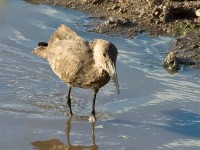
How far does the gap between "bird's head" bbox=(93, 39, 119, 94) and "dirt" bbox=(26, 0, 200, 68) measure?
2.70 m

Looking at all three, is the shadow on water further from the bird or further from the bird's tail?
the bird's tail

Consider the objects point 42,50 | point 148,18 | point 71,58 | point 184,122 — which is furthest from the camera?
point 148,18

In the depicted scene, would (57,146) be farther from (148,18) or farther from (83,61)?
(148,18)

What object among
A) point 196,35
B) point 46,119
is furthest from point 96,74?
point 196,35

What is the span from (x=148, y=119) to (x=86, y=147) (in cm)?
98

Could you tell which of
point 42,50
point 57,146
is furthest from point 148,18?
point 57,146

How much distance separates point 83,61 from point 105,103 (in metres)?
0.80

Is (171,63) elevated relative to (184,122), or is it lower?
elevated

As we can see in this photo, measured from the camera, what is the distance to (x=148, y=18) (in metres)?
10.4

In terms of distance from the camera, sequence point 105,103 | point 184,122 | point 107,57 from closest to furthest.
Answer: point 107,57
point 184,122
point 105,103

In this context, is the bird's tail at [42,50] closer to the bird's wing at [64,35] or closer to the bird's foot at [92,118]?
the bird's wing at [64,35]

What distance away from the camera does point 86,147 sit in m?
6.52

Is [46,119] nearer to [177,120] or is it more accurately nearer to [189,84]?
[177,120]

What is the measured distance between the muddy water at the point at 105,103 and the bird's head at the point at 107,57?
67 cm
